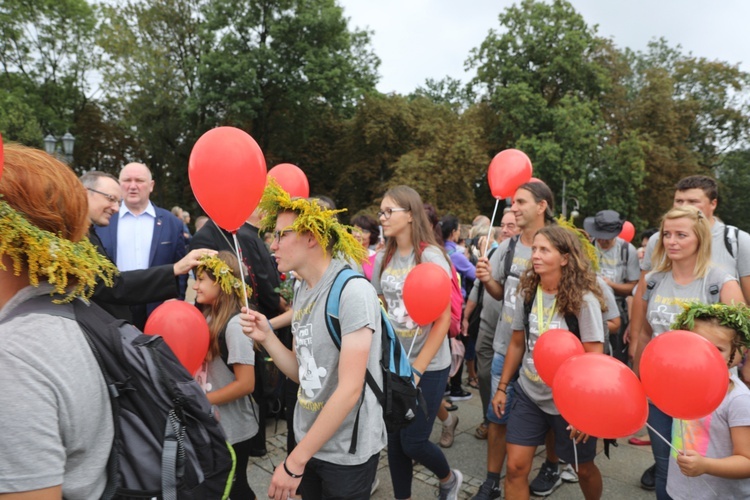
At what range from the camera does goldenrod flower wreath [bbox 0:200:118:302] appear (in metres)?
1.24

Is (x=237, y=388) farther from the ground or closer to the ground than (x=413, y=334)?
closer to the ground

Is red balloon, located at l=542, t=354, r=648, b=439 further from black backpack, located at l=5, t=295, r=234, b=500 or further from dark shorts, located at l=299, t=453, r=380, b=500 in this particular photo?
black backpack, located at l=5, t=295, r=234, b=500

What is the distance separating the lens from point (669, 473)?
263 cm

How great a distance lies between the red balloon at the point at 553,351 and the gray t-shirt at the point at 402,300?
73 cm

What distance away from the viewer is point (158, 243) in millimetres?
4348

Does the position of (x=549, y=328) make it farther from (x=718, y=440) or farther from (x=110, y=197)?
(x=110, y=197)

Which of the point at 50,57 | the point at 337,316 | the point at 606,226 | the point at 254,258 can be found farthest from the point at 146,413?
the point at 50,57

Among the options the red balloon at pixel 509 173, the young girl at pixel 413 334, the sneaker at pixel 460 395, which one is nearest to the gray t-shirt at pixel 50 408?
the young girl at pixel 413 334

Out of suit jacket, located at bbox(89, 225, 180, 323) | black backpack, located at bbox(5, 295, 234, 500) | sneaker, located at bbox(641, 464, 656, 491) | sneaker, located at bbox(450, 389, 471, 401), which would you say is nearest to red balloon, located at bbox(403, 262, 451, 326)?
suit jacket, located at bbox(89, 225, 180, 323)

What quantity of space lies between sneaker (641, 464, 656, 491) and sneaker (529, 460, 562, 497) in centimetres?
68

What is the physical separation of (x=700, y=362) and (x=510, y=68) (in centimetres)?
2503

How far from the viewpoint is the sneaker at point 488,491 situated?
11.8 feet

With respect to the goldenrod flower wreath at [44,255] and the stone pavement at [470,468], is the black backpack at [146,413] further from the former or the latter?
the stone pavement at [470,468]

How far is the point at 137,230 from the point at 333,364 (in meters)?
2.94
